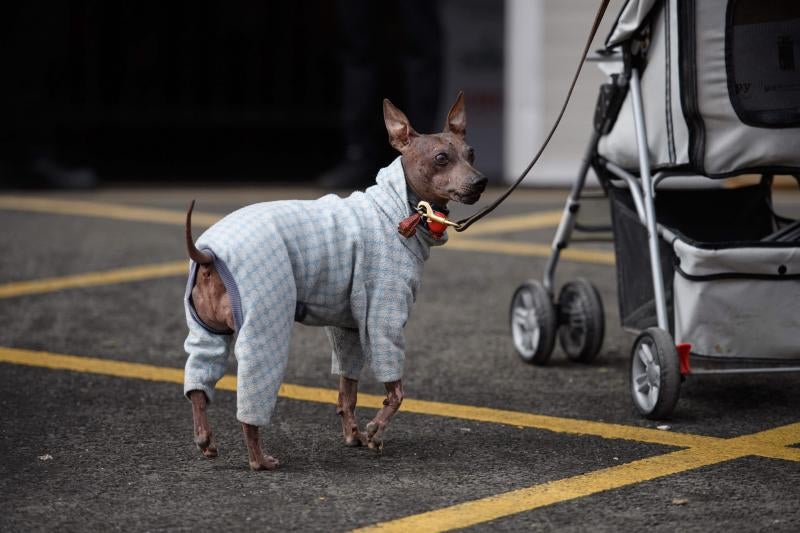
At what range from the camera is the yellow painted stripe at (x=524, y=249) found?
8.43 metres

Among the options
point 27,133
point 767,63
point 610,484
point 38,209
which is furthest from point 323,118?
point 610,484

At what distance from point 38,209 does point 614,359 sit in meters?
5.57

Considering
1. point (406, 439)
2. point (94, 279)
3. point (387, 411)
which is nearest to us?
point (387, 411)

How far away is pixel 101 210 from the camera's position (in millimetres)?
10414

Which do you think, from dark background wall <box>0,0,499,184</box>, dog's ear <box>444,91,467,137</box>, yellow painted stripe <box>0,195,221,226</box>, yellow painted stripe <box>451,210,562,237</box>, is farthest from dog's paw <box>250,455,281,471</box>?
dark background wall <box>0,0,499,184</box>

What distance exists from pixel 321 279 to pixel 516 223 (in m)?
5.36

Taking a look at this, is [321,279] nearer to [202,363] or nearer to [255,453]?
[202,363]

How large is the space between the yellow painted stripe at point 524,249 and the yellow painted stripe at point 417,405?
3.10 metres

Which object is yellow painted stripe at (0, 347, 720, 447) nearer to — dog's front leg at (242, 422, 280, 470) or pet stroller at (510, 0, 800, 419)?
pet stroller at (510, 0, 800, 419)

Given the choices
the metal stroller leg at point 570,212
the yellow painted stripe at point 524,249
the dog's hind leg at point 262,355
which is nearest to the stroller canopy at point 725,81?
the metal stroller leg at point 570,212

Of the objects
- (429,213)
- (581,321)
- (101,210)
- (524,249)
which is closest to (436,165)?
(429,213)

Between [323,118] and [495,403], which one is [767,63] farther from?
[323,118]

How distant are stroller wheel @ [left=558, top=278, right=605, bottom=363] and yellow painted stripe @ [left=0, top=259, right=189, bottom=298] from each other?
273 centimetres

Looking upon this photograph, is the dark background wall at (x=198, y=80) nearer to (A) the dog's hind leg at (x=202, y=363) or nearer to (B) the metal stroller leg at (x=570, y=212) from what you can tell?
(B) the metal stroller leg at (x=570, y=212)
